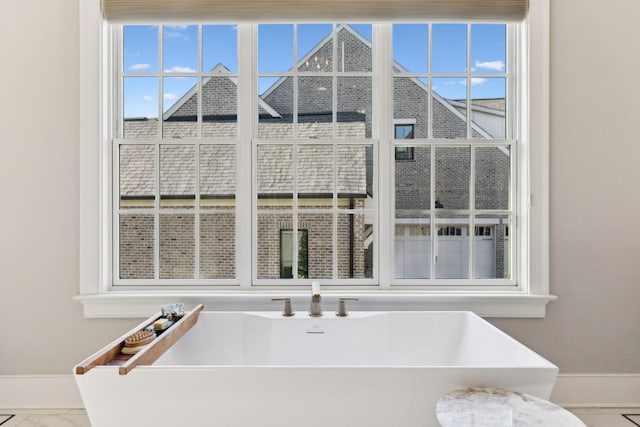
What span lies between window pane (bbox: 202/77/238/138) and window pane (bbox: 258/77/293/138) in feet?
0.53

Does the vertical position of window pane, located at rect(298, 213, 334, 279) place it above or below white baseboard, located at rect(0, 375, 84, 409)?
above

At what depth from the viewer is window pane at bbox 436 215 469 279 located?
7.77 ft

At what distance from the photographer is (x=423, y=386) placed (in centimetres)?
129

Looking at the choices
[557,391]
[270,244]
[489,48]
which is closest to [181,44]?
[270,244]

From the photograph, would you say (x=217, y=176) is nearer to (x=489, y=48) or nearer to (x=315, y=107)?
(x=315, y=107)

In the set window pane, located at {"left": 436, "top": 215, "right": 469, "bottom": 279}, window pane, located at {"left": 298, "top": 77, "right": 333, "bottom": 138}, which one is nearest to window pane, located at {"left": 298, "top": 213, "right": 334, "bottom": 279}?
window pane, located at {"left": 298, "top": 77, "right": 333, "bottom": 138}

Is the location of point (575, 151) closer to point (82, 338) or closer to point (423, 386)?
point (423, 386)

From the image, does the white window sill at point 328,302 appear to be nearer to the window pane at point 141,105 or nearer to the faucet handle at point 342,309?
the faucet handle at point 342,309

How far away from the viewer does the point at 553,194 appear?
2225 mm

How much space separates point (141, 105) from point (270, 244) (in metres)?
1.18

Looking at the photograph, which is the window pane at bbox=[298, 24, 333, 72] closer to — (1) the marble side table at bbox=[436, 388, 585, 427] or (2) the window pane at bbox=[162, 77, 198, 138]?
(2) the window pane at bbox=[162, 77, 198, 138]

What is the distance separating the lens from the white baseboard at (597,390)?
221 centimetres

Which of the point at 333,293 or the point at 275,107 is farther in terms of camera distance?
the point at 275,107

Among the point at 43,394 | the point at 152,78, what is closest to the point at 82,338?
the point at 43,394
